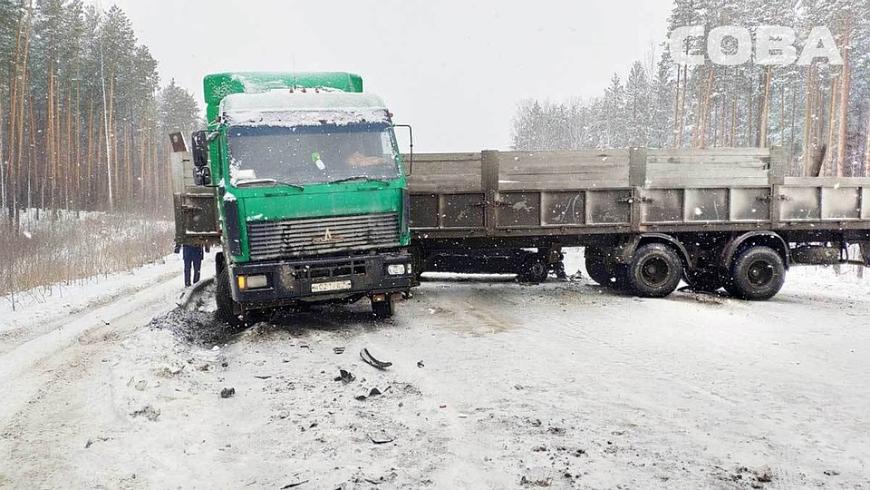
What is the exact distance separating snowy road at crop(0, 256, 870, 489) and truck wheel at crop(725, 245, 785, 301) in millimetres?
1806

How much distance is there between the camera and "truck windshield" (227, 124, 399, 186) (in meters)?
7.64

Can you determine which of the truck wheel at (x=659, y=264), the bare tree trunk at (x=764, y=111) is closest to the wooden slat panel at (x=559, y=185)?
the truck wheel at (x=659, y=264)

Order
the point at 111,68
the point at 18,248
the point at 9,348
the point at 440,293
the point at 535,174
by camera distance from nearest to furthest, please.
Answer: the point at 9,348
the point at 535,174
the point at 440,293
the point at 18,248
the point at 111,68

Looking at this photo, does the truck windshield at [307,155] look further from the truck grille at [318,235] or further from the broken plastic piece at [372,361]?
the broken plastic piece at [372,361]

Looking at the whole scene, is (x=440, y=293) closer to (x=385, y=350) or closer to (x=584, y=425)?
(x=385, y=350)

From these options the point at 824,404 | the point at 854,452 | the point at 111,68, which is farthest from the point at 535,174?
the point at 111,68

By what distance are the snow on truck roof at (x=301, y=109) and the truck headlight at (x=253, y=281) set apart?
2.00 metres

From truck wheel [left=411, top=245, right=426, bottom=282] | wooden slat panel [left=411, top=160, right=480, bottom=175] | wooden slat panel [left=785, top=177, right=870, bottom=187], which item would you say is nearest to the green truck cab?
wooden slat panel [left=411, top=160, right=480, bottom=175]

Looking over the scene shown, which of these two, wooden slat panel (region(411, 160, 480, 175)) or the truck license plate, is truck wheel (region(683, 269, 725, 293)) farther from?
the truck license plate

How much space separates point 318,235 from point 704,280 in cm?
786

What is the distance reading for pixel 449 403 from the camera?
4988 millimetres

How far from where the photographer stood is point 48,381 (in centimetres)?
605

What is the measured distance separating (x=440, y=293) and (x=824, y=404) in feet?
23.9

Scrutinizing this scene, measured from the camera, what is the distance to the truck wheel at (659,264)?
10.7 metres
